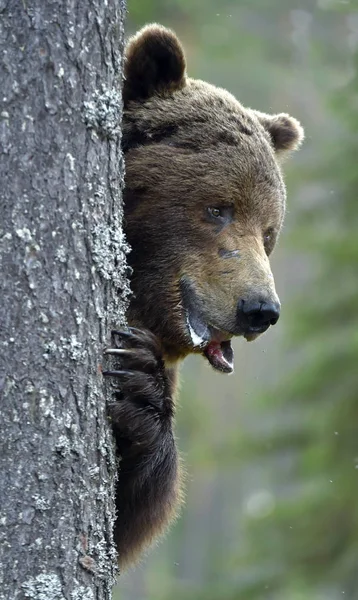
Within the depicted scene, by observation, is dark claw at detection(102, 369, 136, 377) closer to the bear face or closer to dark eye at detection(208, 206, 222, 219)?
the bear face

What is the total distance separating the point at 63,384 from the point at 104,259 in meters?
0.41

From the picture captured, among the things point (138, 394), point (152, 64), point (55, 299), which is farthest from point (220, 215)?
point (55, 299)

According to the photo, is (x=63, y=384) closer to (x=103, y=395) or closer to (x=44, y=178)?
(x=103, y=395)

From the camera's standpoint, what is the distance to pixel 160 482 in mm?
3982

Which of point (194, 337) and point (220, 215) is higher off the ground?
point (220, 215)

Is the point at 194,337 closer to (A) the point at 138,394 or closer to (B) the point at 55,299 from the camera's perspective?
(A) the point at 138,394

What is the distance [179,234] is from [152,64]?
0.76m

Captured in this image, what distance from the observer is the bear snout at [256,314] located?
3.96 metres

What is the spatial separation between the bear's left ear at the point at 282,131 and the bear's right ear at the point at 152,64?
0.60 m

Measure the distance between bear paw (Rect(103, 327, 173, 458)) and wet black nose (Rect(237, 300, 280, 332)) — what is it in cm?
39

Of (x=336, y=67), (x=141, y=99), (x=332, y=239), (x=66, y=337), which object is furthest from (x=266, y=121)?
(x=336, y=67)

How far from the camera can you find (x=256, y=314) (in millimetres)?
3982

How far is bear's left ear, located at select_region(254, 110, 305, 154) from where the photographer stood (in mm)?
5060

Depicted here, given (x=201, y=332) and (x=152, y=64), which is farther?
(x=152, y=64)
